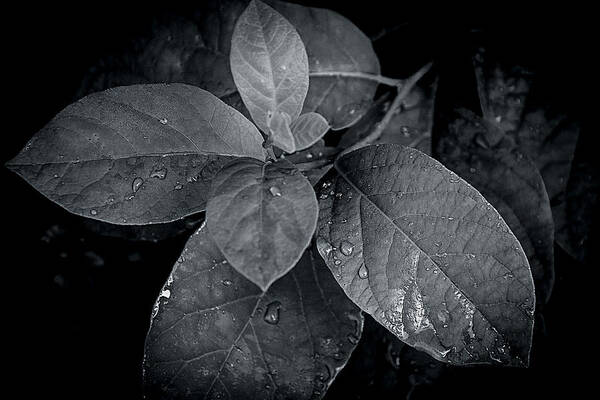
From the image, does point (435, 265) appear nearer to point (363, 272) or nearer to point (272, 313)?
point (363, 272)

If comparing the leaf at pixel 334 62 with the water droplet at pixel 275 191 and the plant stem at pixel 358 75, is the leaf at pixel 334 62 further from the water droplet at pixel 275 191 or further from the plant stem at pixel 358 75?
the water droplet at pixel 275 191


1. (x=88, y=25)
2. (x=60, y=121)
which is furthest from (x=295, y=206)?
(x=88, y=25)

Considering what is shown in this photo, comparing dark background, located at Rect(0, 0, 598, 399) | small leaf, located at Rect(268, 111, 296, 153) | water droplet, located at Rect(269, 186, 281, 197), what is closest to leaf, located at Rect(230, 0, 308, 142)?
small leaf, located at Rect(268, 111, 296, 153)

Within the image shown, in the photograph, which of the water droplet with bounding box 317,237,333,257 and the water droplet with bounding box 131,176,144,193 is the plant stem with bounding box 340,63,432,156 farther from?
the water droplet with bounding box 131,176,144,193

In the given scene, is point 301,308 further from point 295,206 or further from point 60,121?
point 60,121

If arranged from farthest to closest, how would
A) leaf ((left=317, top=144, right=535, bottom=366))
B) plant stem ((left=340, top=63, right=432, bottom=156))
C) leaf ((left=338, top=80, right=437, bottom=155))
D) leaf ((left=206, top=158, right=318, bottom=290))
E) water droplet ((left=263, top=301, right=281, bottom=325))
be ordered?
leaf ((left=338, top=80, right=437, bottom=155)) → plant stem ((left=340, top=63, right=432, bottom=156)) → water droplet ((left=263, top=301, right=281, bottom=325)) → leaf ((left=317, top=144, right=535, bottom=366)) → leaf ((left=206, top=158, right=318, bottom=290))

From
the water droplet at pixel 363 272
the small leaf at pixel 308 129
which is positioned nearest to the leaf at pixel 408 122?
the small leaf at pixel 308 129
